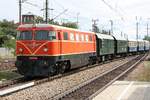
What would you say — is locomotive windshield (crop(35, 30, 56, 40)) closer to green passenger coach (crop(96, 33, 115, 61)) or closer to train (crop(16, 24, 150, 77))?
train (crop(16, 24, 150, 77))

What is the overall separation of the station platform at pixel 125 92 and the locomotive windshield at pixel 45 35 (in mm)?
4717

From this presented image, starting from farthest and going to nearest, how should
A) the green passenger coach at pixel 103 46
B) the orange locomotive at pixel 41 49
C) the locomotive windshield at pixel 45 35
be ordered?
the green passenger coach at pixel 103 46
the locomotive windshield at pixel 45 35
the orange locomotive at pixel 41 49

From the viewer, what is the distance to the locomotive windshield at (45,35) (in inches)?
862

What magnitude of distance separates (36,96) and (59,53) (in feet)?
25.5

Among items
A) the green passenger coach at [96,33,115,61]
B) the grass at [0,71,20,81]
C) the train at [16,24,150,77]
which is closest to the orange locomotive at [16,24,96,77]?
the train at [16,24,150,77]

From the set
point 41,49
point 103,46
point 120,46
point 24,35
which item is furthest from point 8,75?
point 120,46

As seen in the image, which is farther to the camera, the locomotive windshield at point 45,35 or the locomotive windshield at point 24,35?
the locomotive windshield at point 24,35

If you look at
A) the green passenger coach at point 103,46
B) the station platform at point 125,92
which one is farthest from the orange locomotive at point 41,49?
the green passenger coach at point 103,46

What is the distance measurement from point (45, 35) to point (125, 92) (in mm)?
7205

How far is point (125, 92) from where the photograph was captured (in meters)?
16.2

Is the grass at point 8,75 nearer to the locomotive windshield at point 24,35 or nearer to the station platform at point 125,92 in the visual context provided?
the locomotive windshield at point 24,35

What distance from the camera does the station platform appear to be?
47.9 ft

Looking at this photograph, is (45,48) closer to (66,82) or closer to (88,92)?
(66,82)

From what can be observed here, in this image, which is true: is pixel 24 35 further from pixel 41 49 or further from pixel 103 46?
pixel 103 46
